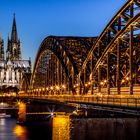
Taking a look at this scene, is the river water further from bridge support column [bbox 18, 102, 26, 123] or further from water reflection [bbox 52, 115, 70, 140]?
bridge support column [bbox 18, 102, 26, 123]

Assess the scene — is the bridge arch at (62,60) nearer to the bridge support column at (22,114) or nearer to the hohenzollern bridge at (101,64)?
the hohenzollern bridge at (101,64)

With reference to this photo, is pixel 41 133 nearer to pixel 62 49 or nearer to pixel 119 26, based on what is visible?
pixel 62 49

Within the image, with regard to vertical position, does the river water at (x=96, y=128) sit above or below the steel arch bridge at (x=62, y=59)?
below

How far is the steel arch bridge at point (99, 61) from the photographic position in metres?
53.9

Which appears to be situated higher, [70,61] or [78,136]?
[70,61]

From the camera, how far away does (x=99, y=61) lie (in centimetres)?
6319

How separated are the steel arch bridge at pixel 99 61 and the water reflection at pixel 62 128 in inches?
242

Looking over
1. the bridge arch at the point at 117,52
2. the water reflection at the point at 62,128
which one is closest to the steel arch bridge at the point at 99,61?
the bridge arch at the point at 117,52

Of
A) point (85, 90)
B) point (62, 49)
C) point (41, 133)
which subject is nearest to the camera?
point (85, 90)

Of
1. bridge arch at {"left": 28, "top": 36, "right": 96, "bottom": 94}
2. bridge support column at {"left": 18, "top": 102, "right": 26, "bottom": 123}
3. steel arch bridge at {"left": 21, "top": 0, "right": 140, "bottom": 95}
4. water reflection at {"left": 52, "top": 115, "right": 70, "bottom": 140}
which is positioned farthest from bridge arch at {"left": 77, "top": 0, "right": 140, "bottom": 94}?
bridge support column at {"left": 18, "top": 102, "right": 26, "bottom": 123}

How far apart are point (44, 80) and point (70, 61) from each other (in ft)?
147

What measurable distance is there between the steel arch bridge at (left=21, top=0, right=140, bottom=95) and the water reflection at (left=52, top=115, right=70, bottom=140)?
6.14 metres

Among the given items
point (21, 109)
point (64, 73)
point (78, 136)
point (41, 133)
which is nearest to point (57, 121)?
point (78, 136)

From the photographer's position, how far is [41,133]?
96.9m
